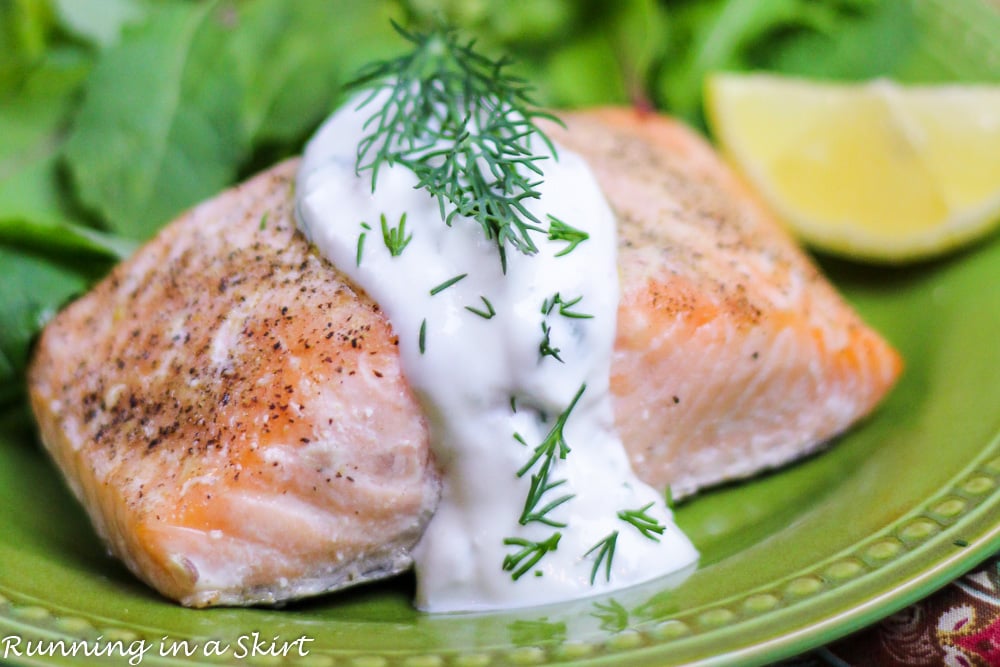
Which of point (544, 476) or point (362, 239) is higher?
point (362, 239)

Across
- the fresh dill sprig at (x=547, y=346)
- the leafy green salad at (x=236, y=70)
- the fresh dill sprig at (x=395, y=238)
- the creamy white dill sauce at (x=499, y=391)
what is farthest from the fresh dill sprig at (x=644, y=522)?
the leafy green salad at (x=236, y=70)

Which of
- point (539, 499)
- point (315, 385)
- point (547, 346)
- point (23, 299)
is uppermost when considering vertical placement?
point (547, 346)

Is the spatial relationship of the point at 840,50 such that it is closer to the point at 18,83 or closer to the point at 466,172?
the point at 466,172

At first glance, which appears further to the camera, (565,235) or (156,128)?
(156,128)

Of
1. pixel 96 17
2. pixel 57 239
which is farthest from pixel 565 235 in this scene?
pixel 96 17

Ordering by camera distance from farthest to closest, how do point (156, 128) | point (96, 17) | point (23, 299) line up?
1. point (96, 17)
2. point (156, 128)
3. point (23, 299)

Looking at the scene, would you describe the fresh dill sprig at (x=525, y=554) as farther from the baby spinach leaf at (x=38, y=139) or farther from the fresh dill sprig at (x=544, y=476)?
the baby spinach leaf at (x=38, y=139)

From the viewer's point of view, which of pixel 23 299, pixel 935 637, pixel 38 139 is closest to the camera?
pixel 935 637

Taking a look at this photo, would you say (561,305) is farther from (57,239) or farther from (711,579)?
(57,239)
